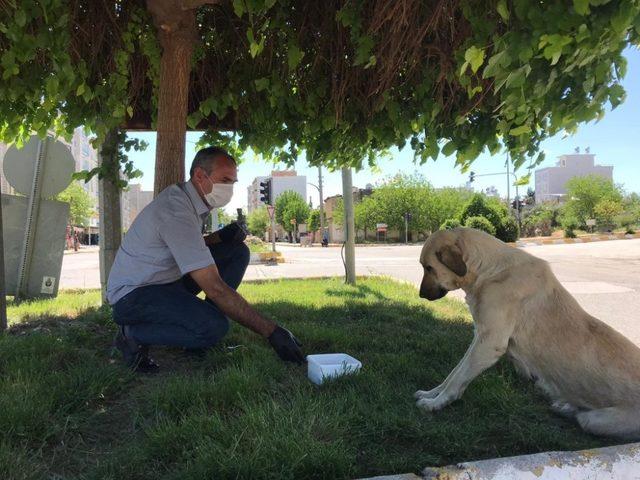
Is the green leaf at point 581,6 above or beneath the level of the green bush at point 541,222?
beneath

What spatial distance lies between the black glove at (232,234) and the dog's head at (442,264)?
5.58 ft

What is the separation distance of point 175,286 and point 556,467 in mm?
2639

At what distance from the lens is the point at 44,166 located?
7.00 m

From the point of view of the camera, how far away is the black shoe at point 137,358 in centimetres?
343

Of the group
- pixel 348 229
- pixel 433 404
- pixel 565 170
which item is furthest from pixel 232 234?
pixel 565 170

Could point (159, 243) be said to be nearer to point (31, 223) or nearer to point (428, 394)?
point (428, 394)

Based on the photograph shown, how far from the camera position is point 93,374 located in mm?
3078

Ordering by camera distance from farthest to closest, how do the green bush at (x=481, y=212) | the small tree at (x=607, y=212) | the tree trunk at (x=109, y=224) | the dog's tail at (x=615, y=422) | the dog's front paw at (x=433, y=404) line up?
the small tree at (x=607, y=212) → the green bush at (x=481, y=212) → the tree trunk at (x=109, y=224) → the dog's front paw at (x=433, y=404) → the dog's tail at (x=615, y=422)

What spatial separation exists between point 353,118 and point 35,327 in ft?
13.2

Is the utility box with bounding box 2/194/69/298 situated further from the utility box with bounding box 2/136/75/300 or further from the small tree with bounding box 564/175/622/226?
the small tree with bounding box 564/175/622/226

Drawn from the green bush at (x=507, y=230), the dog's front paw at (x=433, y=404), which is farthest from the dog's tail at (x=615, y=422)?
the green bush at (x=507, y=230)

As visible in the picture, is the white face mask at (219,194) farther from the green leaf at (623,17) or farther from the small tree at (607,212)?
the small tree at (607,212)

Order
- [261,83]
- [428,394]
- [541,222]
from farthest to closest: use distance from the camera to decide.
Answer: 1. [541,222]
2. [261,83]
3. [428,394]

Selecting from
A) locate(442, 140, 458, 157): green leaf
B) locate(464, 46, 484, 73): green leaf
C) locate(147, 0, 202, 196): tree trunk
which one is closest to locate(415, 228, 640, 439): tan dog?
locate(464, 46, 484, 73): green leaf
